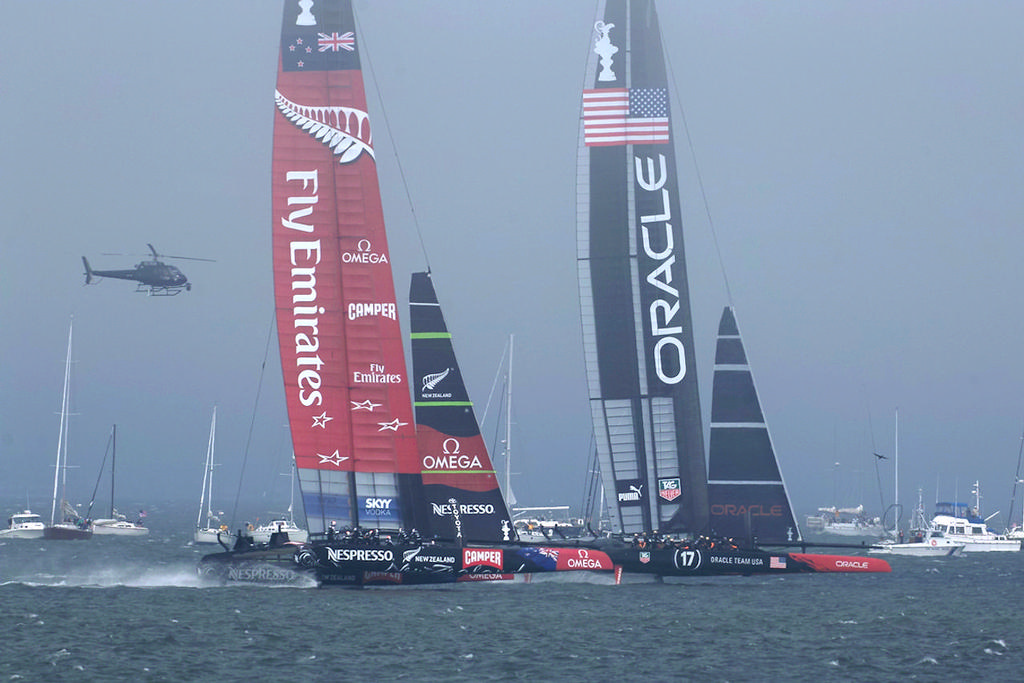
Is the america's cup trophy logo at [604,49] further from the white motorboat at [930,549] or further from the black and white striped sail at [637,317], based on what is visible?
the white motorboat at [930,549]

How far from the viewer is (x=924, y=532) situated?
317ft

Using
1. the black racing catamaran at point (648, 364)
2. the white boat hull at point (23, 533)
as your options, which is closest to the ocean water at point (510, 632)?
the black racing catamaran at point (648, 364)

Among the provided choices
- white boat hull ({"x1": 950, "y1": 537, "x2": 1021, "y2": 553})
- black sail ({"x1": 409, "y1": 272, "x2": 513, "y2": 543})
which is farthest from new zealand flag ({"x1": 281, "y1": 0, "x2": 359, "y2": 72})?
white boat hull ({"x1": 950, "y1": 537, "x2": 1021, "y2": 553})

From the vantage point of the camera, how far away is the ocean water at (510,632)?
98.1ft

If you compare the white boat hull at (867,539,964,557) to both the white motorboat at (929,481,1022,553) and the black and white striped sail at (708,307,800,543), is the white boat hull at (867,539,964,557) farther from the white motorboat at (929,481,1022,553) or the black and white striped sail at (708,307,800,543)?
the black and white striped sail at (708,307,800,543)

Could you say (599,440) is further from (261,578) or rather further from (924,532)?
(924,532)

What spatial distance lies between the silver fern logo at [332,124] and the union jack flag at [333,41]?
1782mm

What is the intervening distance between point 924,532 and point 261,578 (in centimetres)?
6550

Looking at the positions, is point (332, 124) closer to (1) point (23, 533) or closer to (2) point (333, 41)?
(2) point (333, 41)

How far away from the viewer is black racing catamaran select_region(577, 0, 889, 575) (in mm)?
47344

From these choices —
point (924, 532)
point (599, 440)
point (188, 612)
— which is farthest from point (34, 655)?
point (924, 532)

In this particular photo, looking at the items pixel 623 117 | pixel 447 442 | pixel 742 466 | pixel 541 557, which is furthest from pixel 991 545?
pixel 541 557

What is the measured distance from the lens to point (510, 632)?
3588 centimetres

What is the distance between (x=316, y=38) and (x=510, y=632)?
18.8 m
